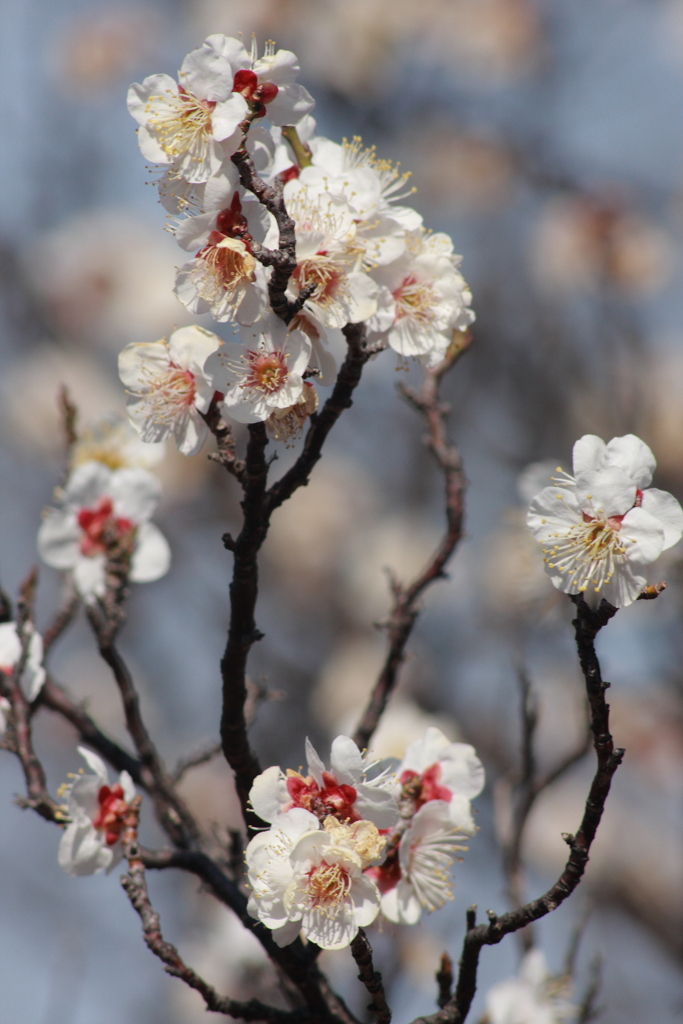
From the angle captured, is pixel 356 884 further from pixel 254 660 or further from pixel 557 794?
pixel 557 794

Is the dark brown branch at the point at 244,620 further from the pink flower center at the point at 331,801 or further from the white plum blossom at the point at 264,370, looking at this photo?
the pink flower center at the point at 331,801

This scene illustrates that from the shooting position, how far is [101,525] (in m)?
2.02

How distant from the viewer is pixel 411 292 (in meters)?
1.41

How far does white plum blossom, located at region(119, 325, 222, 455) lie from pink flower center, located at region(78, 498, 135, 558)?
582 mm

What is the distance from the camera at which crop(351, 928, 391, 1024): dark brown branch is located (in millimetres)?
1139

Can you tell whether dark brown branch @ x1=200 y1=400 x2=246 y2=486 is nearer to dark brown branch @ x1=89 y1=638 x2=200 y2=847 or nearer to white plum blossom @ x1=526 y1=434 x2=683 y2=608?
white plum blossom @ x1=526 y1=434 x2=683 y2=608

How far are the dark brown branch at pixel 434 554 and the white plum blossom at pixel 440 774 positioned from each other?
0.27 meters

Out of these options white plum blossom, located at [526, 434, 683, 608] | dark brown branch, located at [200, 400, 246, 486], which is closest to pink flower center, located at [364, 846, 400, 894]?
white plum blossom, located at [526, 434, 683, 608]

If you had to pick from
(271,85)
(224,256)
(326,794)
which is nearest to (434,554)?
(326,794)

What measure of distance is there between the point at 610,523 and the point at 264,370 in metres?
0.52

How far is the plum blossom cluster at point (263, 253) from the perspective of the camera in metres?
1.21

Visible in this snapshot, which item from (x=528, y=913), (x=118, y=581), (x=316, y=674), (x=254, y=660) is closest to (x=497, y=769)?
(x=254, y=660)

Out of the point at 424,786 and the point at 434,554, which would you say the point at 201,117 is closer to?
the point at 434,554

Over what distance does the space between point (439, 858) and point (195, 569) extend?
14.0 feet
